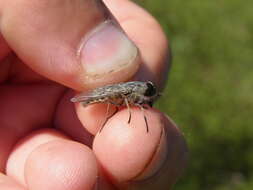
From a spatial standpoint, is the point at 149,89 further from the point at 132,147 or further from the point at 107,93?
the point at 132,147

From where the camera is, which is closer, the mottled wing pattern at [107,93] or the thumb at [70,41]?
the thumb at [70,41]

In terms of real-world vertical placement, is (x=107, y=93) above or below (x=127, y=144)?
above

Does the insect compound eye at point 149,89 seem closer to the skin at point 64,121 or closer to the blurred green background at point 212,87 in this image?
the skin at point 64,121

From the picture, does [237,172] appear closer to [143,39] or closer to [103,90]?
[143,39]

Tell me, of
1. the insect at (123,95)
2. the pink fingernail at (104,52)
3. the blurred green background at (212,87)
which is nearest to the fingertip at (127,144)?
the insect at (123,95)

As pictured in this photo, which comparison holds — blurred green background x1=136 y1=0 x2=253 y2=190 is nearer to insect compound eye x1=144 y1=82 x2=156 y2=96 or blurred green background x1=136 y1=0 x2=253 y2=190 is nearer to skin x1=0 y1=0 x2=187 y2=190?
skin x1=0 y1=0 x2=187 y2=190

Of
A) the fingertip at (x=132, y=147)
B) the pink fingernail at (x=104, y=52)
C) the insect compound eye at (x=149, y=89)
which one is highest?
the pink fingernail at (x=104, y=52)

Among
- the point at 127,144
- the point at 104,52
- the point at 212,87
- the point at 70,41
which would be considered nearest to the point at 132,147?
the point at 127,144

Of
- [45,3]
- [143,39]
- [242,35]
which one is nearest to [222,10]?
[242,35]
